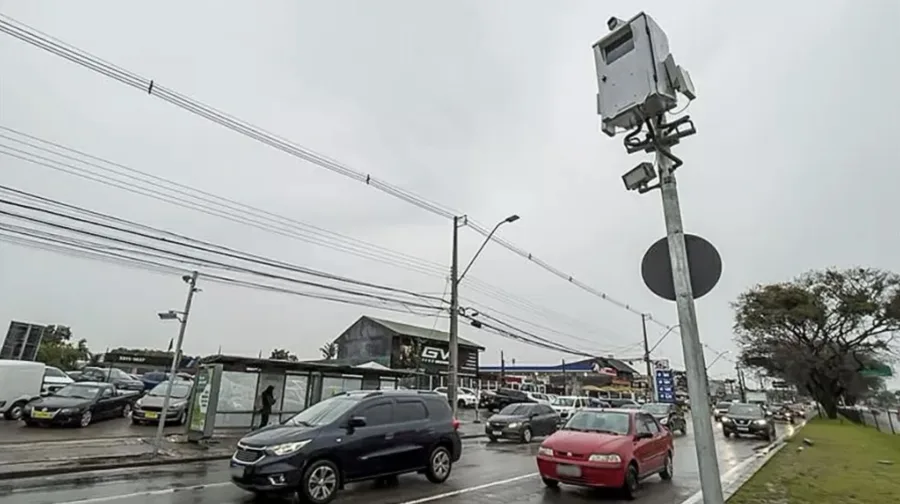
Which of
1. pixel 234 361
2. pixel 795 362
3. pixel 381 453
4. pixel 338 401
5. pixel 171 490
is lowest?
pixel 171 490

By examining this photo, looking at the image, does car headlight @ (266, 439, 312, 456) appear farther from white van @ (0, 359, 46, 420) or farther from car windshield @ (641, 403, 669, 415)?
car windshield @ (641, 403, 669, 415)

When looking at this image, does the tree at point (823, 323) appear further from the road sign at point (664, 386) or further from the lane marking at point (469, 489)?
the lane marking at point (469, 489)

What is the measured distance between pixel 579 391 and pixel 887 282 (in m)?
35.4

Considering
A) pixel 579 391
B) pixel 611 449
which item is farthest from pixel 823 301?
pixel 611 449

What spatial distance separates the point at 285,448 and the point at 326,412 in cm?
142

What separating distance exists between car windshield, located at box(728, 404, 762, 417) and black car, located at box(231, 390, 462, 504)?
63.8 ft

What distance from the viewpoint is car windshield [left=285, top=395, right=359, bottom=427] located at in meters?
8.84

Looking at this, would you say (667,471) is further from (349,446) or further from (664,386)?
(664,386)

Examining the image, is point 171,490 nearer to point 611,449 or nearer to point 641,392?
point 611,449

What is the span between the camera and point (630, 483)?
29.5 ft

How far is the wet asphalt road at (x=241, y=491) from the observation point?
8.15 metres

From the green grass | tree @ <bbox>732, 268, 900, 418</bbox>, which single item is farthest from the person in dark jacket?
tree @ <bbox>732, 268, 900, 418</bbox>

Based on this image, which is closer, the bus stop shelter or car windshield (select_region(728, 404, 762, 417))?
the bus stop shelter

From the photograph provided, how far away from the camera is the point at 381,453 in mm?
9078
